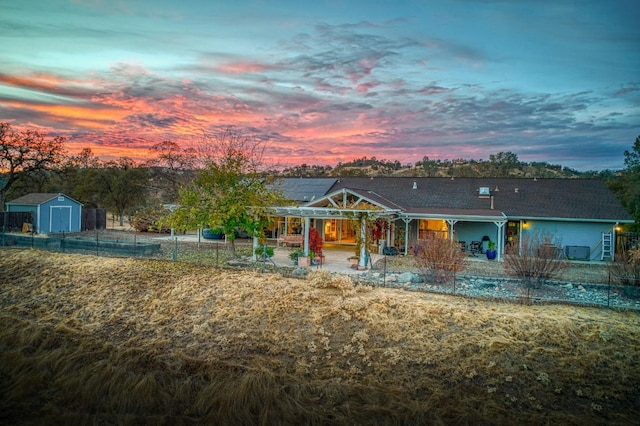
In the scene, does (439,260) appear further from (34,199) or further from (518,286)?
(34,199)

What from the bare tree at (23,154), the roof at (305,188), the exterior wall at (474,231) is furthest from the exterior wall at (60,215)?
the exterior wall at (474,231)

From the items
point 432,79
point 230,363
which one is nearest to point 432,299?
point 230,363

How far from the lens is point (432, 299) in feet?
40.9

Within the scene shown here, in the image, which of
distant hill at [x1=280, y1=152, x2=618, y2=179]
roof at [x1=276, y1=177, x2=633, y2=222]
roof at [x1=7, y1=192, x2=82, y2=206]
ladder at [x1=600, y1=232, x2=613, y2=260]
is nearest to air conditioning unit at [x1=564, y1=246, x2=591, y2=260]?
ladder at [x1=600, y1=232, x2=613, y2=260]

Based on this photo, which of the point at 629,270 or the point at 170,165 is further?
the point at 170,165

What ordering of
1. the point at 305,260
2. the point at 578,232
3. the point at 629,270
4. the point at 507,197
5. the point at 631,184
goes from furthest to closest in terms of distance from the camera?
1. the point at 631,184
2. the point at 507,197
3. the point at 578,232
4. the point at 305,260
5. the point at 629,270

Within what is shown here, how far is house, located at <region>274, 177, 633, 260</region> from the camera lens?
69.7 feet

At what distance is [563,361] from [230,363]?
23.6ft

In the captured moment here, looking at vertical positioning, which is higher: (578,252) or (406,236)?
(406,236)

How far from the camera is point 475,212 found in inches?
891

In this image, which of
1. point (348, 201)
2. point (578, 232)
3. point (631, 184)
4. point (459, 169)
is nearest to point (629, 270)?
point (578, 232)

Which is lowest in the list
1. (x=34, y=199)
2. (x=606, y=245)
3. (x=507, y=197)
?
(x=606, y=245)

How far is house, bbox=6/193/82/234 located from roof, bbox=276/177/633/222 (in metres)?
17.3

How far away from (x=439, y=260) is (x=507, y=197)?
40.6ft
